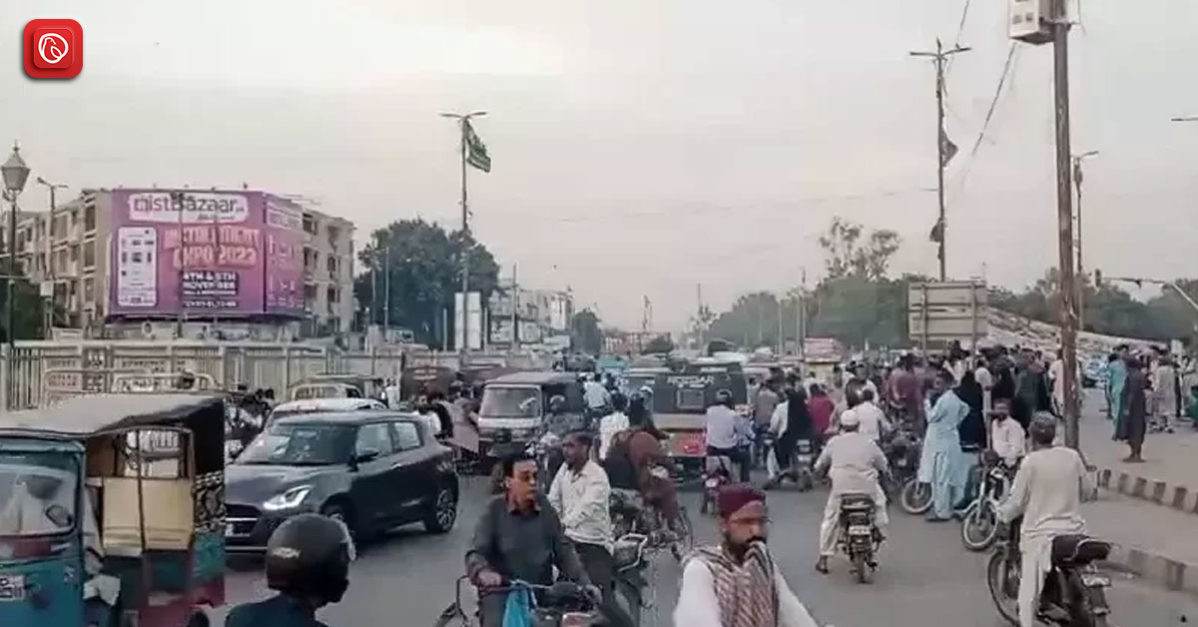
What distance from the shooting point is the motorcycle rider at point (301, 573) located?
12.0 ft

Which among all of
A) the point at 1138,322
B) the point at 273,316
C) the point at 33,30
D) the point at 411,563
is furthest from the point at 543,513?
the point at 1138,322

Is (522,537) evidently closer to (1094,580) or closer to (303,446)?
(1094,580)

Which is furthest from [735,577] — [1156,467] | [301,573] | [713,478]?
[1156,467]

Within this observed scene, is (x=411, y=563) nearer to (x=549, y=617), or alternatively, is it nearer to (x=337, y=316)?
(x=549, y=617)

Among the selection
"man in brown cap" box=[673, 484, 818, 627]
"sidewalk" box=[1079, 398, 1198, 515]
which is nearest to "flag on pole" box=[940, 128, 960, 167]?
"sidewalk" box=[1079, 398, 1198, 515]

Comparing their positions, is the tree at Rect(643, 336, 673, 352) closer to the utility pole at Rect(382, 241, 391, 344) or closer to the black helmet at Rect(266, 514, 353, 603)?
the utility pole at Rect(382, 241, 391, 344)

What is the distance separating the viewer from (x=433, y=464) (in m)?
20.0

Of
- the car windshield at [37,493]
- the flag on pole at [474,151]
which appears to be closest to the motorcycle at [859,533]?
the car windshield at [37,493]

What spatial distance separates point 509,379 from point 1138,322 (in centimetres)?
8448

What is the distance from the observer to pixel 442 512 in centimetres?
2030

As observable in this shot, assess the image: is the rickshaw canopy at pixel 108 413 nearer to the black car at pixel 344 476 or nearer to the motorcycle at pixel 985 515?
the black car at pixel 344 476

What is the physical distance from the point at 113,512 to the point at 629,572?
3.75 metres

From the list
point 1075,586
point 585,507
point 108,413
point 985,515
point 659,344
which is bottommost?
point 985,515

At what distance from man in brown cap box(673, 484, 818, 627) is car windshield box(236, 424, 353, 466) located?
13175 millimetres
